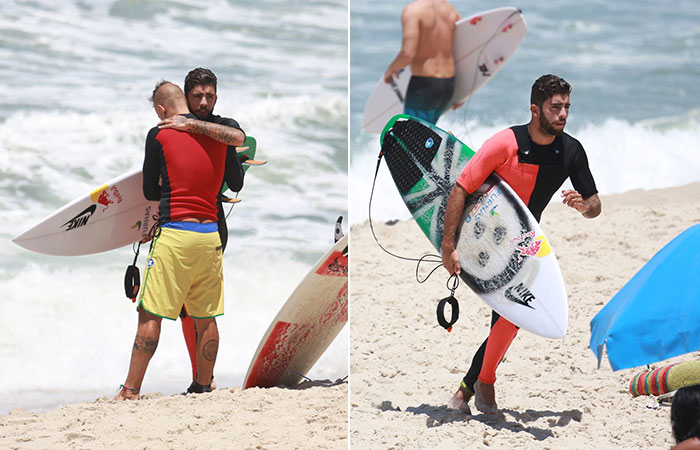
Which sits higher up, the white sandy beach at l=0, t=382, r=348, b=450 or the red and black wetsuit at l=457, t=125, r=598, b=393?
→ the red and black wetsuit at l=457, t=125, r=598, b=393

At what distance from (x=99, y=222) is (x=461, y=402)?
1993mm

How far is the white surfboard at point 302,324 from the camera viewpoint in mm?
4180

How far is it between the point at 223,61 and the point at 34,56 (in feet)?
9.31

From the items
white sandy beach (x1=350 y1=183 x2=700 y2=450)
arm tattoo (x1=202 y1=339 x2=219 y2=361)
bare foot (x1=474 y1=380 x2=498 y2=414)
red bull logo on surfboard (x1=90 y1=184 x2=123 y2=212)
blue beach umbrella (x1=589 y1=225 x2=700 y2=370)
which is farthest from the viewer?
red bull logo on surfboard (x1=90 y1=184 x2=123 y2=212)

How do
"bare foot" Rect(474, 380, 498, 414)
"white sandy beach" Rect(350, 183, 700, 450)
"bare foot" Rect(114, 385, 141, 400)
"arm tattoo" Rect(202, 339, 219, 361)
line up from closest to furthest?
1. "white sandy beach" Rect(350, 183, 700, 450)
2. "bare foot" Rect(474, 380, 498, 414)
3. "bare foot" Rect(114, 385, 141, 400)
4. "arm tattoo" Rect(202, 339, 219, 361)

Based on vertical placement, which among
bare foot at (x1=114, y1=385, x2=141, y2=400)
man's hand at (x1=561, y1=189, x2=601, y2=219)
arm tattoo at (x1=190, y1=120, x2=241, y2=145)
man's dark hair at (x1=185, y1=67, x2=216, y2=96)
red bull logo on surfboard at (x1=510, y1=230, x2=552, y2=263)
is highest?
man's dark hair at (x1=185, y1=67, x2=216, y2=96)

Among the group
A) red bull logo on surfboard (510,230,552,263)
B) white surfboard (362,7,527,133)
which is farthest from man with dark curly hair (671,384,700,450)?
white surfboard (362,7,527,133)

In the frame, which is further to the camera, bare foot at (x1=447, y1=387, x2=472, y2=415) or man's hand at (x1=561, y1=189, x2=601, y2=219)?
bare foot at (x1=447, y1=387, x2=472, y2=415)

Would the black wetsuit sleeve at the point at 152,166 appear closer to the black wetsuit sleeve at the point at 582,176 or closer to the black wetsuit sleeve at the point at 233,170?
the black wetsuit sleeve at the point at 233,170

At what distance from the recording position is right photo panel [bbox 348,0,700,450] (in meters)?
2.96

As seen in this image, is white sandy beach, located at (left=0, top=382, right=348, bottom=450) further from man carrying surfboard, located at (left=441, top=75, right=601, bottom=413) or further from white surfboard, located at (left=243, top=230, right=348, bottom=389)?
man carrying surfboard, located at (left=441, top=75, right=601, bottom=413)

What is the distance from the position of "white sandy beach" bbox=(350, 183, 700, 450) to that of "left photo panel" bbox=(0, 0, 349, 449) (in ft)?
0.84

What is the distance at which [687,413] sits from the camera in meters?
2.23

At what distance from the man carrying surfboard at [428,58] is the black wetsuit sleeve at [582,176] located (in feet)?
10.3
